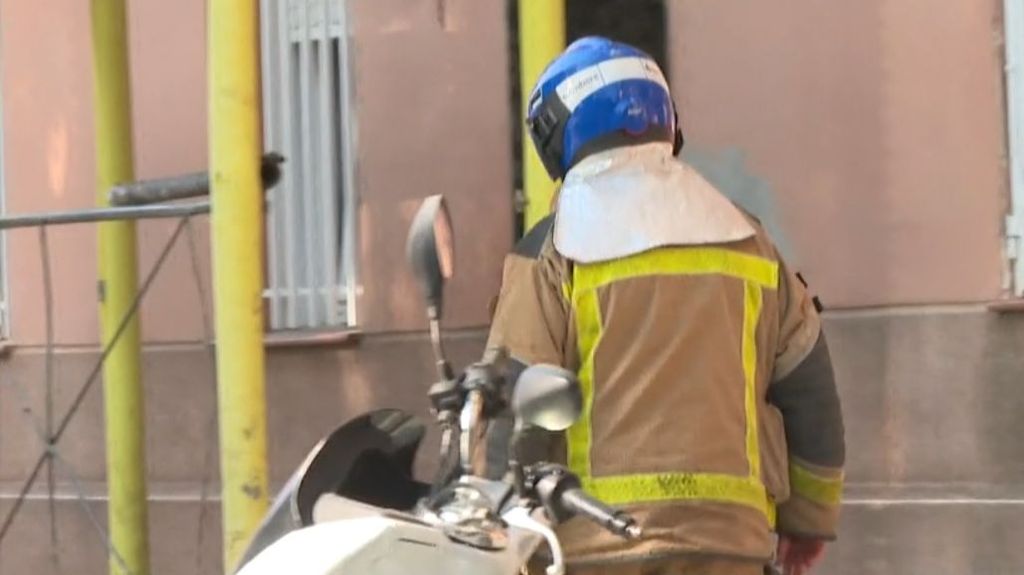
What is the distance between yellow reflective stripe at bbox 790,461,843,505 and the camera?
317 cm

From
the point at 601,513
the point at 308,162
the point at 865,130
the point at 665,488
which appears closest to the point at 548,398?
the point at 601,513

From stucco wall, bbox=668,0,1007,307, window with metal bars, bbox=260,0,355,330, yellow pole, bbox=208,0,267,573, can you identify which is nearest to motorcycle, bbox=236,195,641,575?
yellow pole, bbox=208,0,267,573

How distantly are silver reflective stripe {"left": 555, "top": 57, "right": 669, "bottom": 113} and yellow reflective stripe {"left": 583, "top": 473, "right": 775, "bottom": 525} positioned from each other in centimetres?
72

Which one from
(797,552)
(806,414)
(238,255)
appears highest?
(238,255)

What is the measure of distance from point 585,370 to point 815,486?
0.57 meters

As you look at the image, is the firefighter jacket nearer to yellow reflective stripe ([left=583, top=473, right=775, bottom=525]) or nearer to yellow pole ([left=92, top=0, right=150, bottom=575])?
yellow reflective stripe ([left=583, top=473, right=775, bottom=525])

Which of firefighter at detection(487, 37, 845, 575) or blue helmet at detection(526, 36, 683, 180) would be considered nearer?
firefighter at detection(487, 37, 845, 575)

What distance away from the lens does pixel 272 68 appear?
6.58 m

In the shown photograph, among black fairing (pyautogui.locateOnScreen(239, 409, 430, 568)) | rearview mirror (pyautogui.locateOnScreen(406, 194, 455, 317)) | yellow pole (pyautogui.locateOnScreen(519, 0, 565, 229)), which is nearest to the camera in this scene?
black fairing (pyautogui.locateOnScreen(239, 409, 430, 568))

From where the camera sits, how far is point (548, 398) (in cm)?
212

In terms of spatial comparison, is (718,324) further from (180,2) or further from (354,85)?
(180,2)

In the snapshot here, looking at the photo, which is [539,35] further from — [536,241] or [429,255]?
[429,255]

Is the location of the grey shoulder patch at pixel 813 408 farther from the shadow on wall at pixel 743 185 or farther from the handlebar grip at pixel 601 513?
the shadow on wall at pixel 743 185

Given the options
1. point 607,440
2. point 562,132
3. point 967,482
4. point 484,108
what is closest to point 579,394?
point 607,440
